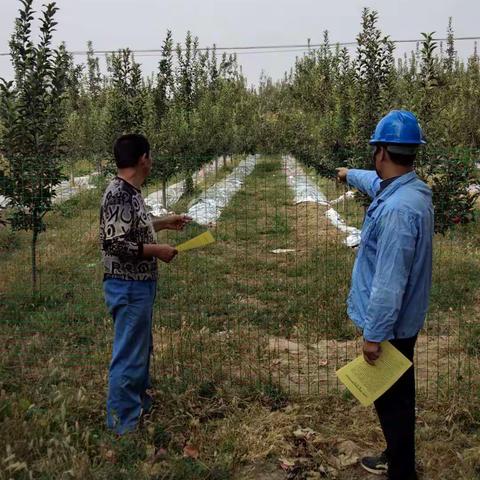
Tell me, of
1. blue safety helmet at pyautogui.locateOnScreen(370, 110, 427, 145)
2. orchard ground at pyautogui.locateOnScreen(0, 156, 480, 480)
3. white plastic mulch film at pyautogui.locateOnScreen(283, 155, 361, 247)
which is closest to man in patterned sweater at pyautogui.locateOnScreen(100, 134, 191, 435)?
orchard ground at pyautogui.locateOnScreen(0, 156, 480, 480)

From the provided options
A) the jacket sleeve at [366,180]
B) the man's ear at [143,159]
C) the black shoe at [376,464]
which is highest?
the man's ear at [143,159]

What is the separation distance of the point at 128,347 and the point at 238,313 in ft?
9.81

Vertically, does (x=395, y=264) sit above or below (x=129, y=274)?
above

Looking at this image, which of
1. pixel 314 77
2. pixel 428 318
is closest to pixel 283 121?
pixel 314 77

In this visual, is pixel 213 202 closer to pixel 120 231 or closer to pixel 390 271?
pixel 120 231

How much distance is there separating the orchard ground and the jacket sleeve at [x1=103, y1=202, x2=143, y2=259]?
88 centimetres

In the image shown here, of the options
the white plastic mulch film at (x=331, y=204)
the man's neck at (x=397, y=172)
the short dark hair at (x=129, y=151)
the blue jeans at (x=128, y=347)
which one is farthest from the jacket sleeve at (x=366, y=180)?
the white plastic mulch film at (x=331, y=204)

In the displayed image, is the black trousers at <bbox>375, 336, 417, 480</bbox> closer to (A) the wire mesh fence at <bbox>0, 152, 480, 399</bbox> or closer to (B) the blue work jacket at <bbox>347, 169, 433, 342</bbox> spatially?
(B) the blue work jacket at <bbox>347, 169, 433, 342</bbox>

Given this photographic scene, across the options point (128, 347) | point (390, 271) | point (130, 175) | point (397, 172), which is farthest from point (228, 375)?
point (397, 172)

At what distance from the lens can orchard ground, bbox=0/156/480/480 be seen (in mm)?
3104

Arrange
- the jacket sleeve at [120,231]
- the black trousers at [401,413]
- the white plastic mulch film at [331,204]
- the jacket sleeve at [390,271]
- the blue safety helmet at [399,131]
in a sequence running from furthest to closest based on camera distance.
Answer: the white plastic mulch film at [331,204] → the jacket sleeve at [120,231] → the black trousers at [401,413] → the blue safety helmet at [399,131] → the jacket sleeve at [390,271]

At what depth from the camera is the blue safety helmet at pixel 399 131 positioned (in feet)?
8.52

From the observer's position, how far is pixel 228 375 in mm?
4379

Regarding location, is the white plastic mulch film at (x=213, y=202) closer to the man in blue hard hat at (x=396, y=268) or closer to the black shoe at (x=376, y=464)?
the black shoe at (x=376, y=464)
